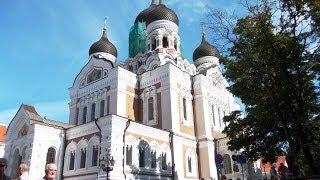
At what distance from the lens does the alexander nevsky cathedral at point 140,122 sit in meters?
22.1

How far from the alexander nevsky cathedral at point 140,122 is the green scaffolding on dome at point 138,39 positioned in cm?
12

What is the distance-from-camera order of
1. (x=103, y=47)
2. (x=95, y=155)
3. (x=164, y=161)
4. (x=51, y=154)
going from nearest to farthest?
1. (x=95, y=155)
2. (x=51, y=154)
3. (x=164, y=161)
4. (x=103, y=47)

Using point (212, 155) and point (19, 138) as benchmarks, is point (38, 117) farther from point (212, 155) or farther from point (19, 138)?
point (212, 155)

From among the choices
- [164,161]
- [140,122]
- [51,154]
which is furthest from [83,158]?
[164,161]

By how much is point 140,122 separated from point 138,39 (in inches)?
560

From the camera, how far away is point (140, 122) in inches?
1052

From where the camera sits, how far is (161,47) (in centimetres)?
3406

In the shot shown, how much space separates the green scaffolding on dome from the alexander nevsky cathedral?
0.40 ft

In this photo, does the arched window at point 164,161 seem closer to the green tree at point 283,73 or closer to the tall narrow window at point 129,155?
the tall narrow window at point 129,155

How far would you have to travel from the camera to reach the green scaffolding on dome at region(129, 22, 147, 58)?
1484 inches

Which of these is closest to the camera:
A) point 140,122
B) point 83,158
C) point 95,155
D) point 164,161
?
point 95,155

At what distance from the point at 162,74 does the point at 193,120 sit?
15.7 ft

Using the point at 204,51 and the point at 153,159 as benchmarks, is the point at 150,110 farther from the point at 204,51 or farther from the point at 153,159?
the point at 204,51

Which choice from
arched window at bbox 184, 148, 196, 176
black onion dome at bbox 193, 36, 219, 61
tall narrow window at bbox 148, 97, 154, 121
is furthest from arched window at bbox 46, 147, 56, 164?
black onion dome at bbox 193, 36, 219, 61
